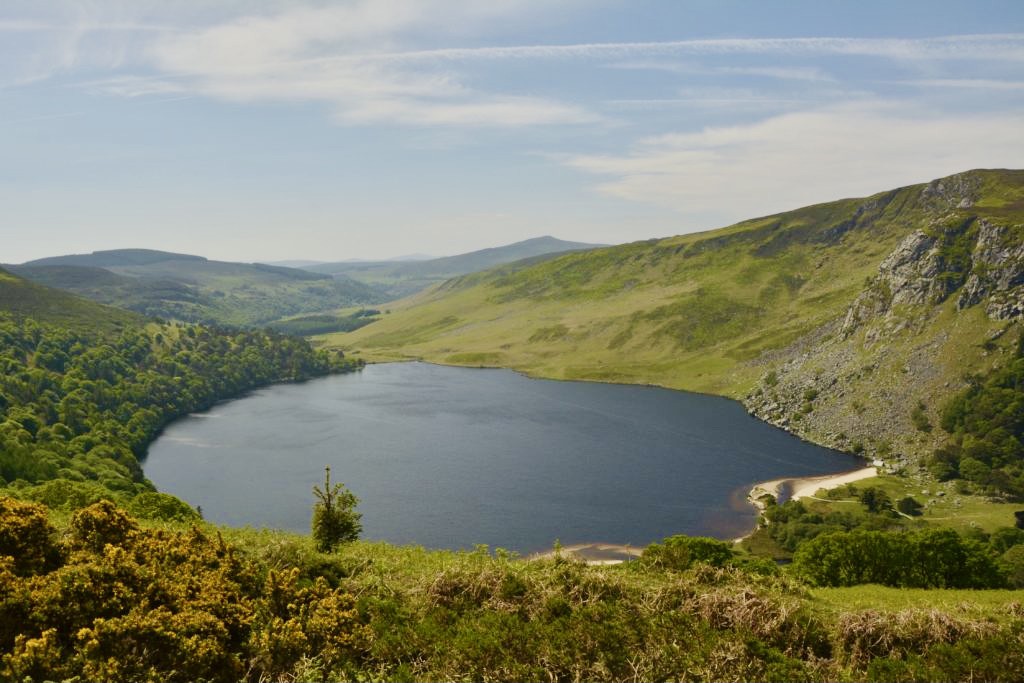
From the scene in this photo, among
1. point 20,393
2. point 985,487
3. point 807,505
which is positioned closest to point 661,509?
point 807,505

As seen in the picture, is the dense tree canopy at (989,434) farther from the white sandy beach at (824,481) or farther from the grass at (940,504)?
the white sandy beach at (824,481)

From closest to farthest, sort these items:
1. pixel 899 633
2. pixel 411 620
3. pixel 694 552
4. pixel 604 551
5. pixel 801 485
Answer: pixel 899 633 → pixel 411 620 → pixel 694 552 → pixel 604 551 → pixel 801 485

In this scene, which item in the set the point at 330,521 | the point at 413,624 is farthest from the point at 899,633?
the point at 330,521

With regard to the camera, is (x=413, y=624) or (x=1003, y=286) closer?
(x=413, y=624)

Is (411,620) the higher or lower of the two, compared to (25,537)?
lower

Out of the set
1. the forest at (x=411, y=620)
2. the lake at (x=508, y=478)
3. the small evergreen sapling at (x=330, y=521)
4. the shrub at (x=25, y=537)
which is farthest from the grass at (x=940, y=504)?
the shrub at (x=25, y=537)

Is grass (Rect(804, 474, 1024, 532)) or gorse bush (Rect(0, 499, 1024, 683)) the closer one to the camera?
gorse bush (Rect(0, 499, 1024, 683))

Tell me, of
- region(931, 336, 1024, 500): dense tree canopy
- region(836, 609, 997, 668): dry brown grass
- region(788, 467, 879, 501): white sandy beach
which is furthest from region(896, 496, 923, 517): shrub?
region(836, 609, 997, 668): dry brown grass

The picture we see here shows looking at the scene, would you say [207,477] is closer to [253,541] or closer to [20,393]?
[20,393]

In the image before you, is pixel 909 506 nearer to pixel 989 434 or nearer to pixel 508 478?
pixel 989 434

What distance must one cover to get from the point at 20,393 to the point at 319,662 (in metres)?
215

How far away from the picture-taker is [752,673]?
2298 centimetres

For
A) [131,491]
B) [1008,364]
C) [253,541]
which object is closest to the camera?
[253,541]

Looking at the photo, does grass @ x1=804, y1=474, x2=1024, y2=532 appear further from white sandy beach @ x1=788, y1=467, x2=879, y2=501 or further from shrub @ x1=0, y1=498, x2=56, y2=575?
shrub @ x1=0, y1=498, x2=56, y2=575
